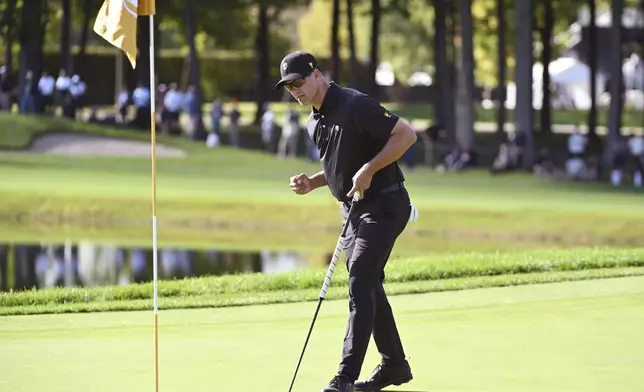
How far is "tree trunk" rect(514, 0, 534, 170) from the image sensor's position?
46.3 metres

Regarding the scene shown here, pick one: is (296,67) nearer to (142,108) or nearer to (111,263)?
(111,263)

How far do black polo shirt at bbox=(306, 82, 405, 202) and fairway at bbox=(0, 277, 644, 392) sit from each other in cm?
127

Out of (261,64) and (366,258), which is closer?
(366,258)

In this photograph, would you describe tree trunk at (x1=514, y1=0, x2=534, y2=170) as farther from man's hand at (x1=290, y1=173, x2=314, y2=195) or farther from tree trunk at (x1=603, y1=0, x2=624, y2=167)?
man's hand at (x1=290, y1=173, x2=314, y2=195)

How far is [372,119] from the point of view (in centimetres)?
952

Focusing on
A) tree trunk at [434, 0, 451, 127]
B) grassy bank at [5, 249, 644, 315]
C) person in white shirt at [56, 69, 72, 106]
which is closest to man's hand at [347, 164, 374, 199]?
grassy bank at [5, 249, 644, 315]

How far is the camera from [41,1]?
170ft

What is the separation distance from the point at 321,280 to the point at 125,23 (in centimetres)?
712

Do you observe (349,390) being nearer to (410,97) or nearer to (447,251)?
(447,251)

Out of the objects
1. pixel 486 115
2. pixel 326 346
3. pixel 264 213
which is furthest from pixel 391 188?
pixel 486 115

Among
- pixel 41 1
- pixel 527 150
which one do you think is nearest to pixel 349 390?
pixel 527 150

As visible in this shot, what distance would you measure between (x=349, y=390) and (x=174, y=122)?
4577 centimetres

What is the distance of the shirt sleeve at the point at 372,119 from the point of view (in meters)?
9.52

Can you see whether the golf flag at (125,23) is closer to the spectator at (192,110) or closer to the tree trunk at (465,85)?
the tree trunk at (465,85)
